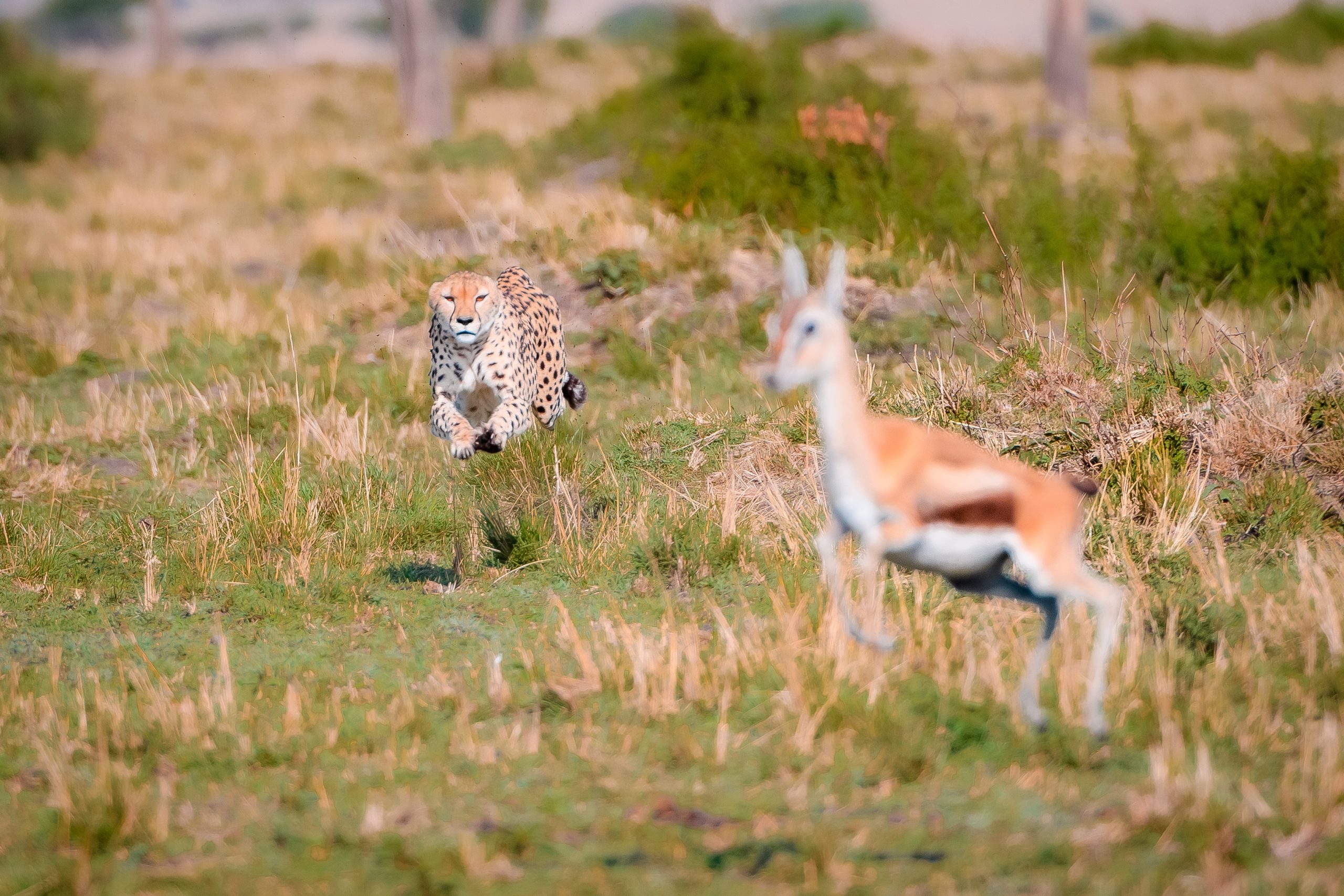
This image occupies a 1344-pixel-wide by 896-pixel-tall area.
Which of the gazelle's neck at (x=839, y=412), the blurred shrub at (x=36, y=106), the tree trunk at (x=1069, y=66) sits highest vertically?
the tree trunk at (x=1069, y=66)

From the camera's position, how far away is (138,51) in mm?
64688

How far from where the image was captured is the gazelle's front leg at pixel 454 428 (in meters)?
5.95

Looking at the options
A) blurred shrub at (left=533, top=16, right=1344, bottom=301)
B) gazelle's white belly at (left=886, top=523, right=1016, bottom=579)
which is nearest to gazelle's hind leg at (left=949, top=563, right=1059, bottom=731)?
gazelle's white belly at (left=886, top=523, right=1016, bottom=579)

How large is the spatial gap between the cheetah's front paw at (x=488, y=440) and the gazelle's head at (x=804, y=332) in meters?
2.76

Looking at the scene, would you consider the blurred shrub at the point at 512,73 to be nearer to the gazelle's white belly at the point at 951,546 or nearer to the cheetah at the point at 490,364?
the cheetah at the point at 490,364

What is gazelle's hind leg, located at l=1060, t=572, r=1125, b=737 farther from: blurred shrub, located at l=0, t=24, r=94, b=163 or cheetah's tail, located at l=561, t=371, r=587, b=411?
blurred shrub, located at l=0, t=24, r=94, b=163

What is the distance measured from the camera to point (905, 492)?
3736 mm

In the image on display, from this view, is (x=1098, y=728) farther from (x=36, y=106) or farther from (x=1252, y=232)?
(x=36, y=106)

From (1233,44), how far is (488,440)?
3722cm

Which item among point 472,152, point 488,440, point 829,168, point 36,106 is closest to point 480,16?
point 36,106

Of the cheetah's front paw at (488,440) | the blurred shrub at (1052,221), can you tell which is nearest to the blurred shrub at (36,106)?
the blurred shrub at (1052,221)

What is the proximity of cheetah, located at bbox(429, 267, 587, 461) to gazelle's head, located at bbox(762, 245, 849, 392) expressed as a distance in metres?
2.50

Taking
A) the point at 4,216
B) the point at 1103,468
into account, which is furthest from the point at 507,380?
the point at 4,216

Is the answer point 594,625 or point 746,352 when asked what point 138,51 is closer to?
point 746,352
